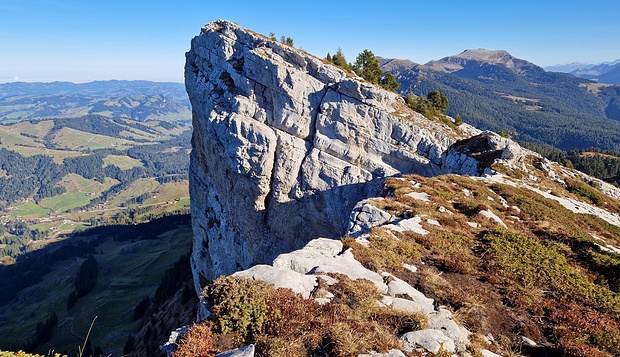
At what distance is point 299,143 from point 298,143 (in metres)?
0.20

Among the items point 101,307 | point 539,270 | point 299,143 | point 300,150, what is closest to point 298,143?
point 299,143

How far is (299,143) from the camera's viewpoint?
62375mm

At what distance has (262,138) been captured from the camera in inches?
2402

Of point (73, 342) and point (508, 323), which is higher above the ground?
point (508, 323)

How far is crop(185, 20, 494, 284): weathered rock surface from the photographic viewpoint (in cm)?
5797

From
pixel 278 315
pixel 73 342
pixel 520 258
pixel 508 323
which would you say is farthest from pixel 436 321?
pixel 73 342

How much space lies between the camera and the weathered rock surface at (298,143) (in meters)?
58.0

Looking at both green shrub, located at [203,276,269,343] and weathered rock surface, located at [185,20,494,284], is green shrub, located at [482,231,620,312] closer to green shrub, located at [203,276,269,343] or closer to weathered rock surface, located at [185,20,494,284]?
green shrub, located at [203,276,269,343]

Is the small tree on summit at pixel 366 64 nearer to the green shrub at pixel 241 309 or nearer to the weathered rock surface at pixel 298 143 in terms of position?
the weathered rock surface at pixel 298 143

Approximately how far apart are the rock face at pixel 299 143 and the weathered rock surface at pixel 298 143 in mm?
193

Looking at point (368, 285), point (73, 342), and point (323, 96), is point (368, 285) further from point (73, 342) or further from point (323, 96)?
point (73, 342)

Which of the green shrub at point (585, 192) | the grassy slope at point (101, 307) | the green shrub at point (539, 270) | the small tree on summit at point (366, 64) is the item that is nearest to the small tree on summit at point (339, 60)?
the small tree on summit at point (366, 64)

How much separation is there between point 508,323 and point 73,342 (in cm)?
16065

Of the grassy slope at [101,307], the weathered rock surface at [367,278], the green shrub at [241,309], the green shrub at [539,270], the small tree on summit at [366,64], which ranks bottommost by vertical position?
the grassy slope at [101,307]
